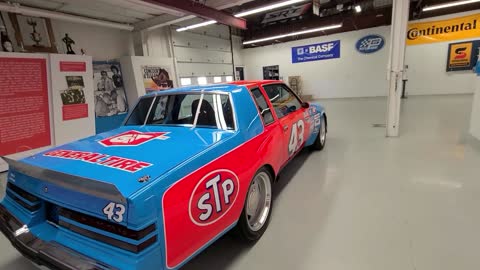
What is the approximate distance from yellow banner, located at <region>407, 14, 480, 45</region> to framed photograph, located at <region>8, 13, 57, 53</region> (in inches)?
473

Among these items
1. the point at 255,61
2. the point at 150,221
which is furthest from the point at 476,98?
the point at 255,61

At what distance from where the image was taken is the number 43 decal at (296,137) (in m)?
2.63

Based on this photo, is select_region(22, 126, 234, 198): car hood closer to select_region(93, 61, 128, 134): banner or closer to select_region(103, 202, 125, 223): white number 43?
select_region(103, 202, 125, 223): white number 43

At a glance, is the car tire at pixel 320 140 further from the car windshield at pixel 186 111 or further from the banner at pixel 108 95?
the banner at pixel 108 95

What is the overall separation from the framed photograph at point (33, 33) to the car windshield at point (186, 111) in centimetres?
394

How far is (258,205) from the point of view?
2.06 metres

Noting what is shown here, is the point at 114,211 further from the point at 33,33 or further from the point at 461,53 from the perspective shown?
the point at 461,53

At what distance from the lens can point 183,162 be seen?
4.10ft

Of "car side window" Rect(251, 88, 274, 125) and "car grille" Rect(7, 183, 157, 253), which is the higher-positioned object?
"car side window" Rect(251, 88, 274, 125)

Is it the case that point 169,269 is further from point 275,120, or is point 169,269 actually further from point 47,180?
point 275,120

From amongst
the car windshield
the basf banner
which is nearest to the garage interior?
the basf banner

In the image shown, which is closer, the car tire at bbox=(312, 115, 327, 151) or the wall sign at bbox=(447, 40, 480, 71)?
the car tire at bbox=(312, 115, 327, 151)

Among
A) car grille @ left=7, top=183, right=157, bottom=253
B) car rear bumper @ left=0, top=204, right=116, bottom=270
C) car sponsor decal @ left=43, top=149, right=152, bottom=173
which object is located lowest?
car rear bumper @ left=0, top=204, right=116, bottom=270

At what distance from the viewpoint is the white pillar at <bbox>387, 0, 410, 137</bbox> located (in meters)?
4.03
